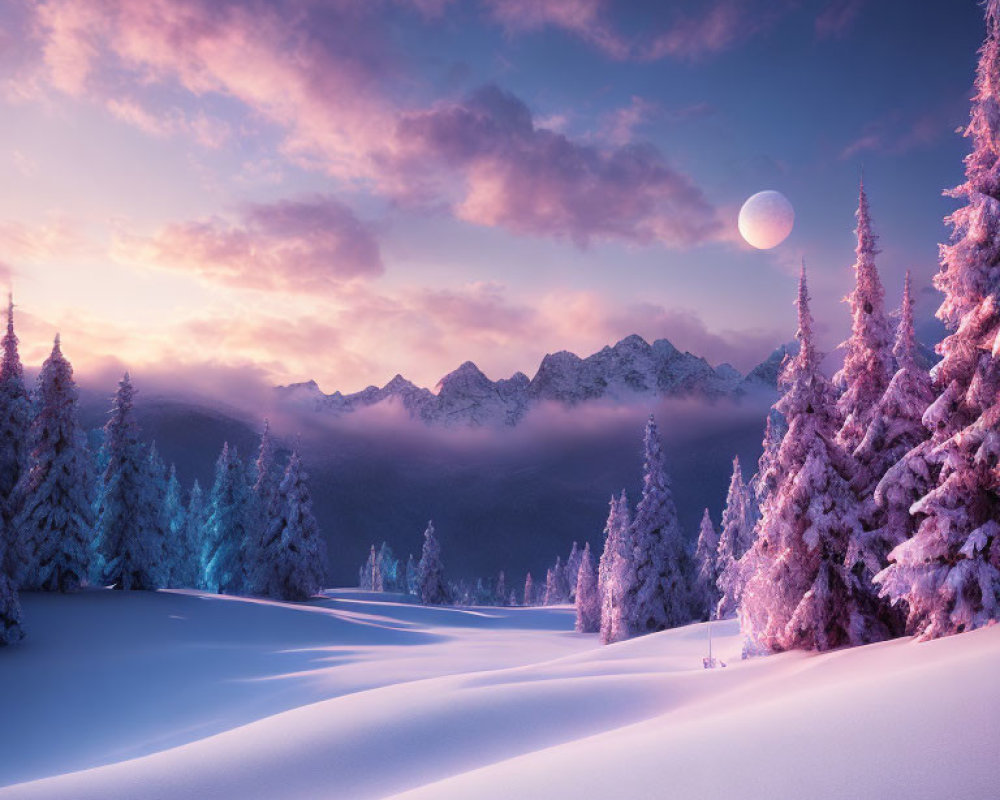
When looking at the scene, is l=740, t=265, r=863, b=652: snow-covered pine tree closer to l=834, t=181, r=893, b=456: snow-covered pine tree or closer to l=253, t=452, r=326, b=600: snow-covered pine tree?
l=834, t=181, r=893, b=456: snow-covered pine tree

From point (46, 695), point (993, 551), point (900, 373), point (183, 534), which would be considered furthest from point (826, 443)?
point (183, 534)

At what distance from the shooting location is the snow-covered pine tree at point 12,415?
30109mm

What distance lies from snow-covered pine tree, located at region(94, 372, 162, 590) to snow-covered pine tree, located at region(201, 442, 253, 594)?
21.6m

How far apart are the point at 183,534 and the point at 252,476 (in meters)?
10.4

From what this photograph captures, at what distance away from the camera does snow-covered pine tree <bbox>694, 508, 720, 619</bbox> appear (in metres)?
49.9

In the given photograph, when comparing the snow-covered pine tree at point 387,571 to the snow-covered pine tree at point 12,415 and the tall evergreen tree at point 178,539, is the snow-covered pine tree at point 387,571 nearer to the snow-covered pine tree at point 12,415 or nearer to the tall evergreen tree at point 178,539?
the tall evergreen tree at point 178,539

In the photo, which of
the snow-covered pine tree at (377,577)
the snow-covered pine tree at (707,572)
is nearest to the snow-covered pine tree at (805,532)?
the snow-covered pine tree at (707,572)

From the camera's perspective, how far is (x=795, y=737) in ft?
20.6

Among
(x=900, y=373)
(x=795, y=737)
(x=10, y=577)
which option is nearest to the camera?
(x=795, y=737)

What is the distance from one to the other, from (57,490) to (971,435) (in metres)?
37.5

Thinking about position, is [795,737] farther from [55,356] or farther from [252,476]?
[252,476]

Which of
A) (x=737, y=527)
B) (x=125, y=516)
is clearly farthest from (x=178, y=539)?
(x=737, y=527)

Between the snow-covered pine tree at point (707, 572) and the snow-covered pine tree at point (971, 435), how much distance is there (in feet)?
123

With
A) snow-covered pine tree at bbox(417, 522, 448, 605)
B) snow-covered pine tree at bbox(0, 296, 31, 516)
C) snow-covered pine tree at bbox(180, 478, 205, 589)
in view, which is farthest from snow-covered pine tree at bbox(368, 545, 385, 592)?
snow-covered pine tree at bbox(0, 296, 31, 516)
